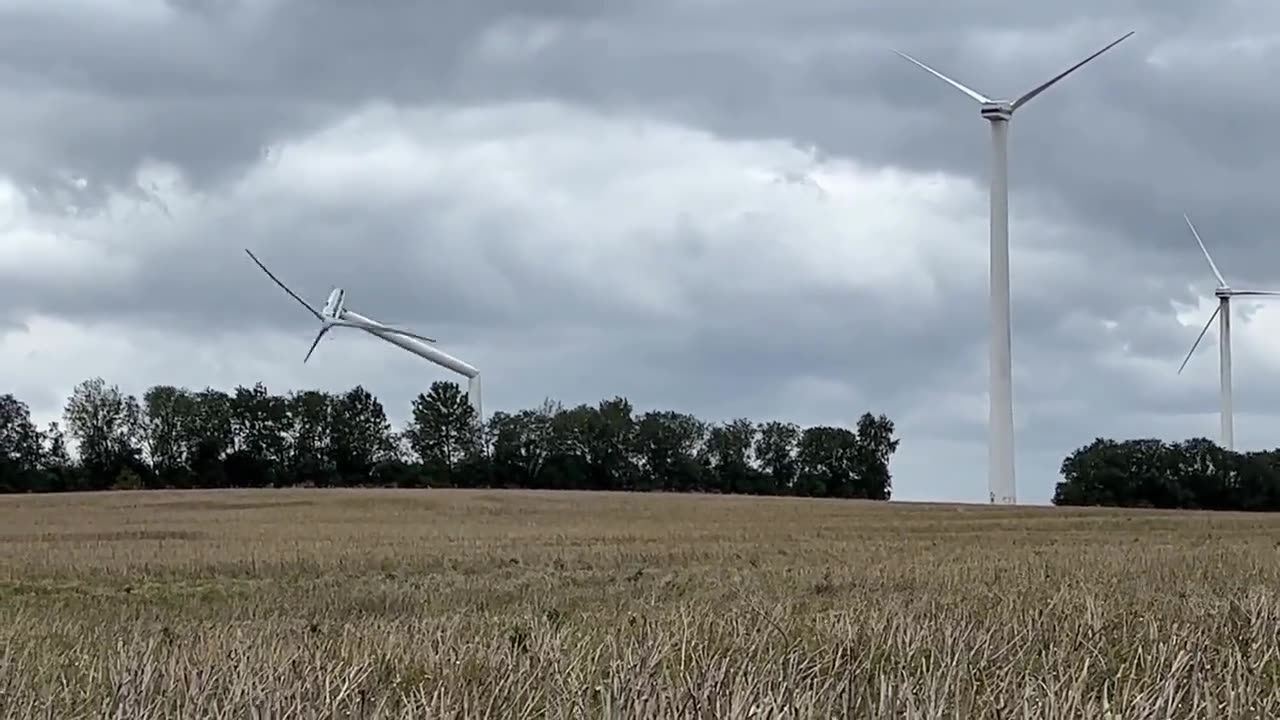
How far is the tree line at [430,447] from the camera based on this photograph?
141m

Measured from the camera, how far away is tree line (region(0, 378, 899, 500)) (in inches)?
5546

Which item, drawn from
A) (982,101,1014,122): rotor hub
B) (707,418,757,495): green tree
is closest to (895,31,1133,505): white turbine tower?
(982,101,1014,122): rotor hub

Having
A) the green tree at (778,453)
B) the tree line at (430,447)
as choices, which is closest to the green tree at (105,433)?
the tree line at (430,447)

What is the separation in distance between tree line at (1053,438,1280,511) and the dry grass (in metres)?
83.9

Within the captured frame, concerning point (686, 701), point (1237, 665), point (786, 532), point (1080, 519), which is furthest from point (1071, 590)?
point (1080, 519)

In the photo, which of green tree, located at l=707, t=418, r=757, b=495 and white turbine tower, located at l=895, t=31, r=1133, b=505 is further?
green tree, located at l=707, t=418, r=757, b=495

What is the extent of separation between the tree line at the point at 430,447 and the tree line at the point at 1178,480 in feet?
68.4

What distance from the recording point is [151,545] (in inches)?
1705

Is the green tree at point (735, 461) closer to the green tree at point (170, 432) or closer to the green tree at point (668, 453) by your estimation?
the green tree at point (668, 453)

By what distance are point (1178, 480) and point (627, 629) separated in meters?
122

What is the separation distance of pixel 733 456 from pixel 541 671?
476 feet

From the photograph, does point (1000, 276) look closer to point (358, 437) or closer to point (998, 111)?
point (998, 111)

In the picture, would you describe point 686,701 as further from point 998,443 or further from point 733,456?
point 733,456

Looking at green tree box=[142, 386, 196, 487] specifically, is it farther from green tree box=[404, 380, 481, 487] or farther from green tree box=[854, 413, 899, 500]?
green tree box=[854, 413, 899, 500]
